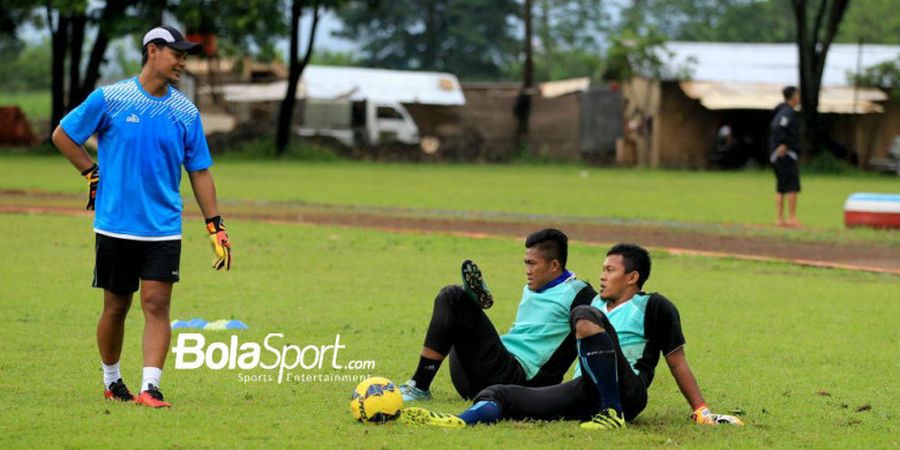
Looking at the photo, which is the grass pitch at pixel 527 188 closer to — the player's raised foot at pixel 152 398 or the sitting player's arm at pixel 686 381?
the sitting player's arm at pixel 686 381

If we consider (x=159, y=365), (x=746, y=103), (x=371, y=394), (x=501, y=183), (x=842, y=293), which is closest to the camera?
(x=371, y=394)

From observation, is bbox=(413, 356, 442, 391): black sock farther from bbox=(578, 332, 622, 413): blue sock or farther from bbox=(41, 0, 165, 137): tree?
bbox=(41, 0, 165, 137): tree

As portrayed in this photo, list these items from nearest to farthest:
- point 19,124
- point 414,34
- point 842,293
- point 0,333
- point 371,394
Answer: point 371,394 → point 0,333 → point 842,293 → point 19,124 → point 414,34

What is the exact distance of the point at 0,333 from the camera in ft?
33.0

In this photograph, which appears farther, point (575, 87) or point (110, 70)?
point (110, 70)

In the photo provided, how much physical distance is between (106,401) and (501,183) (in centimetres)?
2560

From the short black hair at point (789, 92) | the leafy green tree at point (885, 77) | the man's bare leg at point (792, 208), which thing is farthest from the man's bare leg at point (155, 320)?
the leafy green tree at point (885, 77)

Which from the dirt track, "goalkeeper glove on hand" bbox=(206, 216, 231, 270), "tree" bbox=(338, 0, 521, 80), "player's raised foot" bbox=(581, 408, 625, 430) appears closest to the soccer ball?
"player's raised foot" bbox=(581, 408, 625, 430)

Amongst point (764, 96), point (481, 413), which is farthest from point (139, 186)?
point (764, 96)

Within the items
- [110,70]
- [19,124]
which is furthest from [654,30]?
[110,70]

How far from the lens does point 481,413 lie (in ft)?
23.2

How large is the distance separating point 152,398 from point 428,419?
1.48 metres

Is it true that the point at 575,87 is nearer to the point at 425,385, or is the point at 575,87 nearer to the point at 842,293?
the point at 842,293

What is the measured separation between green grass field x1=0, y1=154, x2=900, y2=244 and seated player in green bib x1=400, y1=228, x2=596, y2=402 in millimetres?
12352
